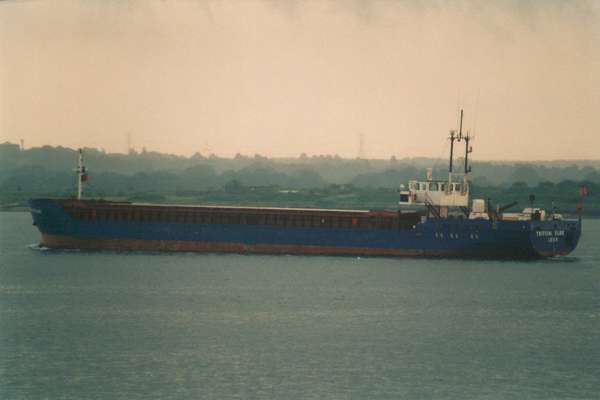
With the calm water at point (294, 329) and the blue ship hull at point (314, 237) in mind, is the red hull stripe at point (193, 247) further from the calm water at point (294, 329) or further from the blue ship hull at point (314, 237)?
the calm water at point (294, 329)

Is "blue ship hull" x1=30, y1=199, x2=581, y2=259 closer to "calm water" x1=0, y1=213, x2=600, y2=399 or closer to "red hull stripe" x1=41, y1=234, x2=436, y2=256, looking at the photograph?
"red hull stripe" x1=41, y1=234, x2=436, y2=256

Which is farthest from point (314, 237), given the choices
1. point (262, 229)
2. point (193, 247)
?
point (193, 247)

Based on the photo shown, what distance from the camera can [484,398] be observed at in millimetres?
24156

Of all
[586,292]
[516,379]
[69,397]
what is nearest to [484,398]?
[516,379]

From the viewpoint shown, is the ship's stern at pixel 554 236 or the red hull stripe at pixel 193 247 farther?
the red hull stripe at pixel 193 247

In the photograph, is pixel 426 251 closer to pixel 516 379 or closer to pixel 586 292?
pixel 586 292

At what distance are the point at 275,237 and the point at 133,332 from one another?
1826 cm

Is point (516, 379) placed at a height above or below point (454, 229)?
below

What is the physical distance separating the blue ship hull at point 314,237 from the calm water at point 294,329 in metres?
0.92

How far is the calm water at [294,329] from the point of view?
24922mm

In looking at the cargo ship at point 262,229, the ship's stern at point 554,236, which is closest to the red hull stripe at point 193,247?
the cargo ship at point 262,229

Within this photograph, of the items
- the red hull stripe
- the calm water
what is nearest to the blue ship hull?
the red hull stripe

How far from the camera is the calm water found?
2492cm

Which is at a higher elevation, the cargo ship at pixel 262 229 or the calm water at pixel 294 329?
the cargo ship at pixel 262 229
